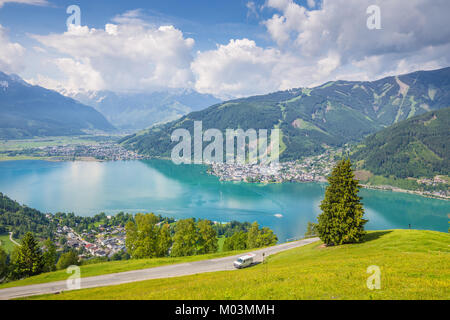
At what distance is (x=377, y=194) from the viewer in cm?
13312

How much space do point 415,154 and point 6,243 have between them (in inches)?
8746

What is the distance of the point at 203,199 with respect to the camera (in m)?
113

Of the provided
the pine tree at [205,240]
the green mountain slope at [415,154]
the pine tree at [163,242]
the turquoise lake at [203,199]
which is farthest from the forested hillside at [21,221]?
the green mountain slope at [415,154]

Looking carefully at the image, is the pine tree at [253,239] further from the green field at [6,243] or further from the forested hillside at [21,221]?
the green field at [6,243]

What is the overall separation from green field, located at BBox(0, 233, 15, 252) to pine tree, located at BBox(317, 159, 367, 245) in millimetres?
77805

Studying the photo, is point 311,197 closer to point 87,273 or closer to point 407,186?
point 407,186

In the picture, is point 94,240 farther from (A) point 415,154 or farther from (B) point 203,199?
(A) point 415,154

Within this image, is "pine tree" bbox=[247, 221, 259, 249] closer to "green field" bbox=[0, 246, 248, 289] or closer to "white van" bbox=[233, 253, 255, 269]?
"green field" bbox=[0, 246, 248, 289]

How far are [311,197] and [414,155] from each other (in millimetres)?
107990

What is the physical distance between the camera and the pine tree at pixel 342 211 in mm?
24734

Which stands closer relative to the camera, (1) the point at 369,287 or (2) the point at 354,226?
(1) the point at 369,287

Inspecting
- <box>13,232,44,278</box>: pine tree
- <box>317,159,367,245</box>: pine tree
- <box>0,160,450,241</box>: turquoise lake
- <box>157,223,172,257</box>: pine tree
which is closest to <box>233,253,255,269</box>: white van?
<box>317,159,367,245</box>: pine tree

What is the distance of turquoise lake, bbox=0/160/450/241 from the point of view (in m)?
90.7
